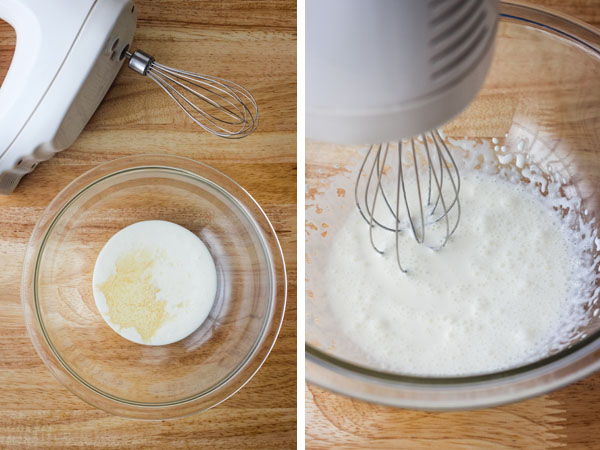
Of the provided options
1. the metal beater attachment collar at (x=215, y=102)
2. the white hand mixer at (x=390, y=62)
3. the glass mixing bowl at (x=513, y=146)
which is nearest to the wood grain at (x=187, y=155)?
the metal beater attachment collar at (x=215, y=102)

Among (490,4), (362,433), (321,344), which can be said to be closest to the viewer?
(490,4)

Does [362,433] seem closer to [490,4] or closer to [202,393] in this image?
[202,393]

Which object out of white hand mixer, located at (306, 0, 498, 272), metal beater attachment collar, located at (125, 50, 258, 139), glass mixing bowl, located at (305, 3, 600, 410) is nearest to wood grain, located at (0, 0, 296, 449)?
metal beater attachment collar, located at (125, 50, 258, 139)

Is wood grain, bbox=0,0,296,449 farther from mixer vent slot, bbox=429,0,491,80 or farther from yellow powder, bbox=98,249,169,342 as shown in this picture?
mixer vent slot, bbox=429,0,491,80

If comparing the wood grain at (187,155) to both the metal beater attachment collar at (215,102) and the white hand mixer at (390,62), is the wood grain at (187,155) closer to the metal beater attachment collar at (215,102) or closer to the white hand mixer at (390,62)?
the metal beater attachment collar at (215,102)

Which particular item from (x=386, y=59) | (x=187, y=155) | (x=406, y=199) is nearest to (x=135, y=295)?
(x=187, y=155)

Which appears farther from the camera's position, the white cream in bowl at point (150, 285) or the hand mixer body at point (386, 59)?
the white cream in bowl at point (150, 285)

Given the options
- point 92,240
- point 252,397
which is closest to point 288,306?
point 252,397
